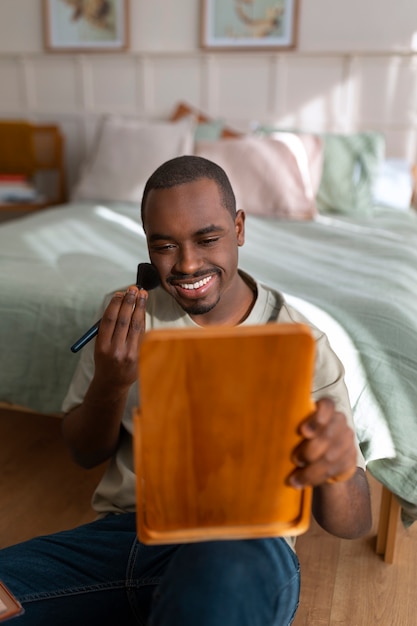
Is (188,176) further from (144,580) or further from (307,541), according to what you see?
(307,541)

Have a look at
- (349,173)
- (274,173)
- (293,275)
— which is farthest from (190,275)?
(349,173)

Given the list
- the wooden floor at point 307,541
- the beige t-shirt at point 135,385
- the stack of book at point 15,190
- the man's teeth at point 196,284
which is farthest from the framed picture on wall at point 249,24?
the man's teeth at point 196,284

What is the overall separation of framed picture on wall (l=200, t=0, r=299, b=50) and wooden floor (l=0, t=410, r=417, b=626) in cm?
Answer: 219

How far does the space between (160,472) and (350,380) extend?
74cm

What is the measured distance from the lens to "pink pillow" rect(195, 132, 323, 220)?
2439 millimetres

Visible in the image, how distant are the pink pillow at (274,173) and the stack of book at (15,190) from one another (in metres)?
1.29

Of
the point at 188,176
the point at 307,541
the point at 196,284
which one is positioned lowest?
the point at 307,541

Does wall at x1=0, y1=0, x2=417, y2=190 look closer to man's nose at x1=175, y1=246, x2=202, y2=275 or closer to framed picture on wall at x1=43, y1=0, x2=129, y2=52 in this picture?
framed picture on wall at x1=43, y1=0, x2=129, y2=52

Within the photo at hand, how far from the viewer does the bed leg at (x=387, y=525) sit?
136 centimetres

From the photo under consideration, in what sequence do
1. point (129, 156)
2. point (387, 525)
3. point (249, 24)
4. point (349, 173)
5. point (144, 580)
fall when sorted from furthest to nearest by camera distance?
point (249, 24), point (129, 156), point (349, 173), point (387, 525), point (144, 580)

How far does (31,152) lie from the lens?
11.0ft

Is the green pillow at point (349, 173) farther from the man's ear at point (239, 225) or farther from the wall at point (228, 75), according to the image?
the man's ear at point (239, 225)

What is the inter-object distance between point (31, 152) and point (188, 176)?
2677 millimetres

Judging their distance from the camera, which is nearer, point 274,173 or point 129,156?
point 274,173
